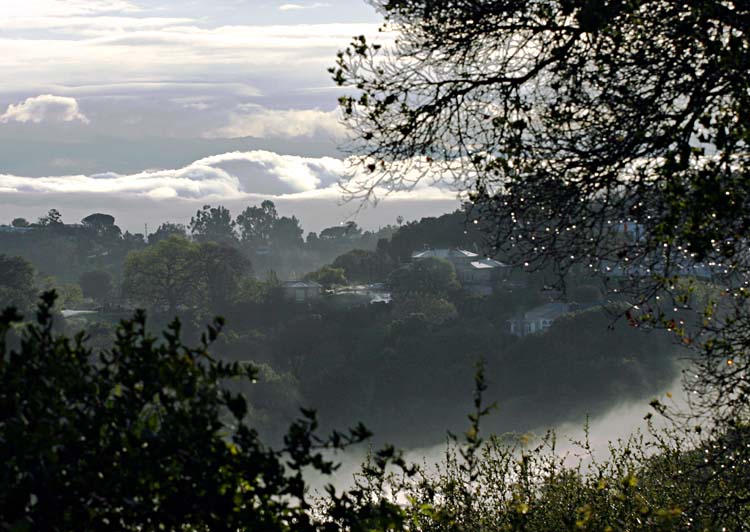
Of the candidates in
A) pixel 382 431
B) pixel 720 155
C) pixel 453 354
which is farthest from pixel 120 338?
pixel 453 354

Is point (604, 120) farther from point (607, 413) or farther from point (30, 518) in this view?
point (607, 413)

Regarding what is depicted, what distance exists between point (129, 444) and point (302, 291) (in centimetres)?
7284

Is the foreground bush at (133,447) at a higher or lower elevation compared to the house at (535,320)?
higher

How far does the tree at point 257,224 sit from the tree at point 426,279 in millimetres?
91740

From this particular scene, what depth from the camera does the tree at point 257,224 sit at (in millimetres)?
163875

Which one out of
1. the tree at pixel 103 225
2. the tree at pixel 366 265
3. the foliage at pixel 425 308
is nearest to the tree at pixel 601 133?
the foliage at pixel 425 308

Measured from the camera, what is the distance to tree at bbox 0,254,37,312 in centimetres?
6531

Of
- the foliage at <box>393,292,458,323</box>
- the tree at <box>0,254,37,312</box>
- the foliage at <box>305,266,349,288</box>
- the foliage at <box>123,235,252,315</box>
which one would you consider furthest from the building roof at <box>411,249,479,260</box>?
the tree at <box>0,254,37,312</box>

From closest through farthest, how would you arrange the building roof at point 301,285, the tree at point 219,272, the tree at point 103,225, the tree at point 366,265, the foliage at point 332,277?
1. the building roof at point 301,285
2. the tree at point 219,272
3. the foliage at point 332,277
4. the tree at point 366,265
5. the tree at point 103,225

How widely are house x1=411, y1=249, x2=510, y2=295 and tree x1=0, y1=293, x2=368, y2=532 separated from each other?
72.2m

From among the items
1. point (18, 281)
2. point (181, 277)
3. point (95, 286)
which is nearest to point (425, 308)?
point (181, 277)

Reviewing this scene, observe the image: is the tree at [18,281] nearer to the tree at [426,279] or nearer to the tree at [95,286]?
the tree at [426,279]

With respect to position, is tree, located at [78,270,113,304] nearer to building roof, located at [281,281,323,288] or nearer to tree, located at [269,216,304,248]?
building roof, located at [281,281,323,288]

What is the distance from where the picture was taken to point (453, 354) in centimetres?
5988
